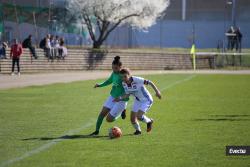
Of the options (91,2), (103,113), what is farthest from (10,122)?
(91,2)

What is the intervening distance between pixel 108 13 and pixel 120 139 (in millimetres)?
40454

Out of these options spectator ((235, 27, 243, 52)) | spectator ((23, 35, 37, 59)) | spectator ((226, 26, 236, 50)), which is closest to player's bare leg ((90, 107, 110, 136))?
spectator ((23, 35, 37, 59))

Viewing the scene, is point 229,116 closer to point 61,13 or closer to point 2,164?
point 2,164

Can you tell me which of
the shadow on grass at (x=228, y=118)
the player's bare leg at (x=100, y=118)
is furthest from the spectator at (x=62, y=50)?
the player's bare leg at (x=100, y=118)

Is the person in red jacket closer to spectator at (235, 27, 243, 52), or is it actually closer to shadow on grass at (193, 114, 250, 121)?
shadow on grass at (193, 114, 250, 121)

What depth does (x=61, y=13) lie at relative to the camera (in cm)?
4953

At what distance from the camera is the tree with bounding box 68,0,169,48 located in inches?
2032

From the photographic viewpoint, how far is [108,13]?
52.5 m

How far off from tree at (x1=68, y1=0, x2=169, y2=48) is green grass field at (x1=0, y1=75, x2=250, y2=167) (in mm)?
28868

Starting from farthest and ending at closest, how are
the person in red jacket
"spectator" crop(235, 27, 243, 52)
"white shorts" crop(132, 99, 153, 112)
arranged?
1. "spectator" crop(235, 27, 243, 52)
2. the person in red jacket
3. "white shorts" crop(132, 99, 153, 112)

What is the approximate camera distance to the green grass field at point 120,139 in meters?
10.3

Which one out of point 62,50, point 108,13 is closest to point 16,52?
point 62,50

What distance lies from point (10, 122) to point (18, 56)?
19.7 m

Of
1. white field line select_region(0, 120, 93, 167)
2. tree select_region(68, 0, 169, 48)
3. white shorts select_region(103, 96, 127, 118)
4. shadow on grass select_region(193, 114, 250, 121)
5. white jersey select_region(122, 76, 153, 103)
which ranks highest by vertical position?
tree select_region(68, 0, 169, 48)
